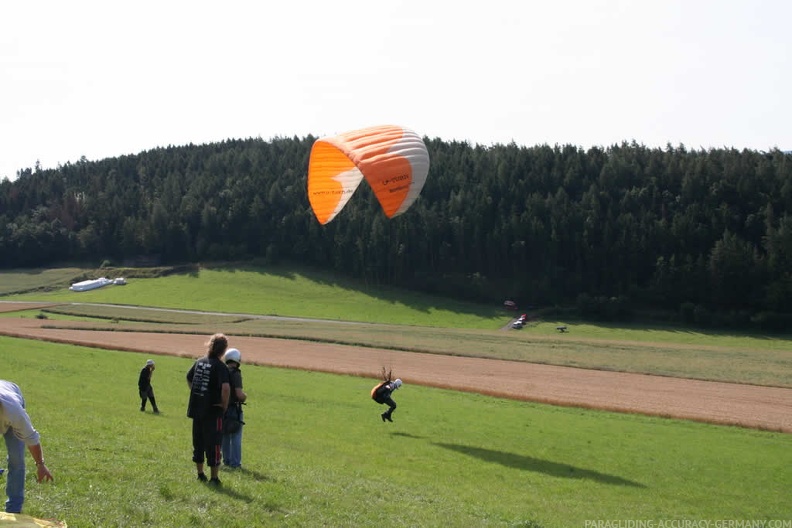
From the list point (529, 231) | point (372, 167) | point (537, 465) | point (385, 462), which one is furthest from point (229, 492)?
point (529, 231)

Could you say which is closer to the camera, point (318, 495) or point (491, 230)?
point (318, 495)

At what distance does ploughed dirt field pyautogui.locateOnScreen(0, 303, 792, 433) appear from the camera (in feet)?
102

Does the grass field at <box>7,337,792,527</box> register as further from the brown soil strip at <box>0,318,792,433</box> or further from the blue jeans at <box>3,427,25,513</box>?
the brown soil strip at <box>0,318,792,433</box>

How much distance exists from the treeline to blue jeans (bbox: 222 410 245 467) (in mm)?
81951

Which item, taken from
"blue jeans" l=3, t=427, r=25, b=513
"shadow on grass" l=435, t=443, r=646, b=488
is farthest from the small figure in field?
"blue jeans" l=3, t=427, r=25, b=513

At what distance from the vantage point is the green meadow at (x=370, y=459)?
1055 cm

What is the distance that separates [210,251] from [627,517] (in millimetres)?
123892

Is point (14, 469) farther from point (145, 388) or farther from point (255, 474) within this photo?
point (145, 388)

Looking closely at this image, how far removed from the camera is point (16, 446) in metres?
8.29

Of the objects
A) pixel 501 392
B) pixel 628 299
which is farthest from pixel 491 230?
pixel 501 392

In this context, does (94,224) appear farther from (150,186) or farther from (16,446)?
(16,446)

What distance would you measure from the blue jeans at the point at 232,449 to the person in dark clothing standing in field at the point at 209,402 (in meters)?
1.71

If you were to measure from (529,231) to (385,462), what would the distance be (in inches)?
3680

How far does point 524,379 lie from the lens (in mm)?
39719
